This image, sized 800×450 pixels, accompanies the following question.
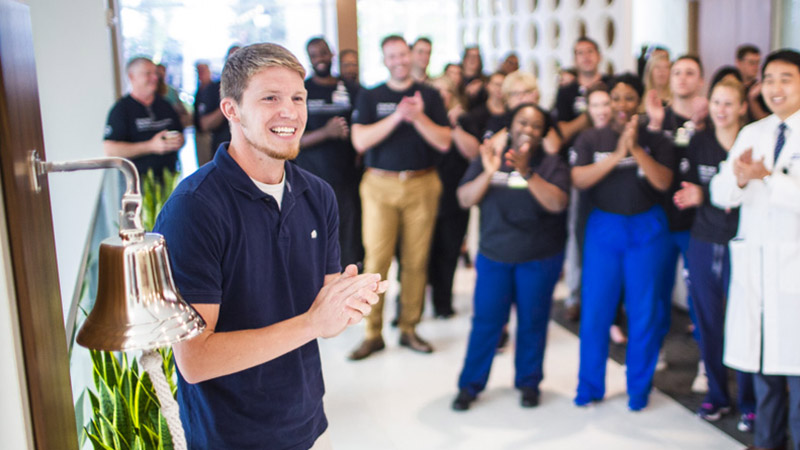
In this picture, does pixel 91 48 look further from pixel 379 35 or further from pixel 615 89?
pixel 615 89

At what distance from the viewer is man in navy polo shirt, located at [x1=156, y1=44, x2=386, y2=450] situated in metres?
1.40

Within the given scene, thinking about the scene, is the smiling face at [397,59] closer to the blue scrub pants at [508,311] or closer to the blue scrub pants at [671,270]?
the blue scrub pants at [508,311]

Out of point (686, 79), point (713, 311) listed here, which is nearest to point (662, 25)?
point (686, 79)

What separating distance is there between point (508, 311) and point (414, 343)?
3.01 ft

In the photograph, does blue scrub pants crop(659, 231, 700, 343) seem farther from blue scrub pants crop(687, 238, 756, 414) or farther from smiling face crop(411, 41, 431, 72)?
smiling face crop(411, 41, 431, 72)

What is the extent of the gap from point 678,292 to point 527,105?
2263 mm

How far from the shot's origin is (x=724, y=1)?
518cm

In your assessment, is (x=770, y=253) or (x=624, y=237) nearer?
(x=770, y=253)

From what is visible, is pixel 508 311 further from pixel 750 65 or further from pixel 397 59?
pixel 750 65

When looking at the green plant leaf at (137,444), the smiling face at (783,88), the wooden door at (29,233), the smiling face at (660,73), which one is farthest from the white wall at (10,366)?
the smiling face at (660,73)

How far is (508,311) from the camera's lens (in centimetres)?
349

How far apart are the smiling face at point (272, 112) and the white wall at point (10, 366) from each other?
0.56 m

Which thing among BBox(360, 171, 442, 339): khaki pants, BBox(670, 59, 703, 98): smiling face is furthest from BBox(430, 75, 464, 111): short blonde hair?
BBox(670, 59, 703, 98): smiling face

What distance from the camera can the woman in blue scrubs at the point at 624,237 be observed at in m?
3.36
